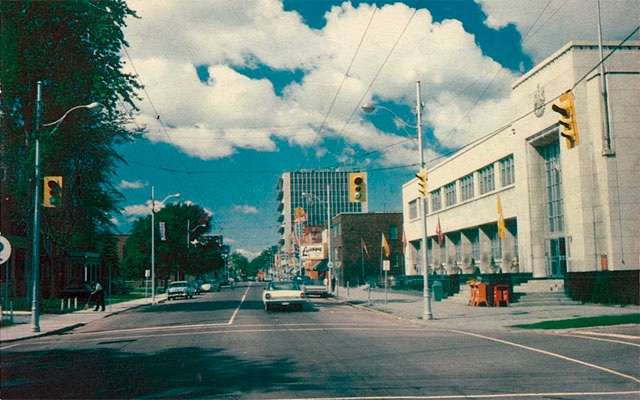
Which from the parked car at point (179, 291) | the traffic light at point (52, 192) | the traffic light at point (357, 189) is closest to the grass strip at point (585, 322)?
the traffic light at point (357, 189)

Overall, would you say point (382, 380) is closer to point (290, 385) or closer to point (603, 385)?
point (290, 385)

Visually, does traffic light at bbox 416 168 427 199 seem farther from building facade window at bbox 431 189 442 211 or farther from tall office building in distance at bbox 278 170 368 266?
tall office building in distance at bbox 278 170 368 266

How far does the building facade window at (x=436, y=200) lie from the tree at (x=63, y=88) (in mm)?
34933

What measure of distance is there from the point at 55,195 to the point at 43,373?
38.0 ft

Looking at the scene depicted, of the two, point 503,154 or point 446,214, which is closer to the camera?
point 503,154

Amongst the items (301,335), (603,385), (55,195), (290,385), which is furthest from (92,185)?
(603,385)

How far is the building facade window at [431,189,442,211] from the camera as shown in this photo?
6228 centimetres

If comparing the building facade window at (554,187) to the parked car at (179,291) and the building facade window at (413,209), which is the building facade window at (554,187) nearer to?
the parked car at (179,291)

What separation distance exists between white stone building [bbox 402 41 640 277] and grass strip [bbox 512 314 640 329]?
8.74m

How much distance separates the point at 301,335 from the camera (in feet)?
60.3

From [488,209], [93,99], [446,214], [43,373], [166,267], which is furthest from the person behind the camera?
[166,267]

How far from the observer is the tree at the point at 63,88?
32062mm

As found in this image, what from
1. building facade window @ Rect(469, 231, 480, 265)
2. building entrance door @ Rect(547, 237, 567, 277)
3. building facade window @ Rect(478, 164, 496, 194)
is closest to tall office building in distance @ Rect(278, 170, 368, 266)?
building facade window @ Rect(469, 231, 480, 265)

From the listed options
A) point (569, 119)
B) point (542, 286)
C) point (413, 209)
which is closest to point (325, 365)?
point (569, 119)
